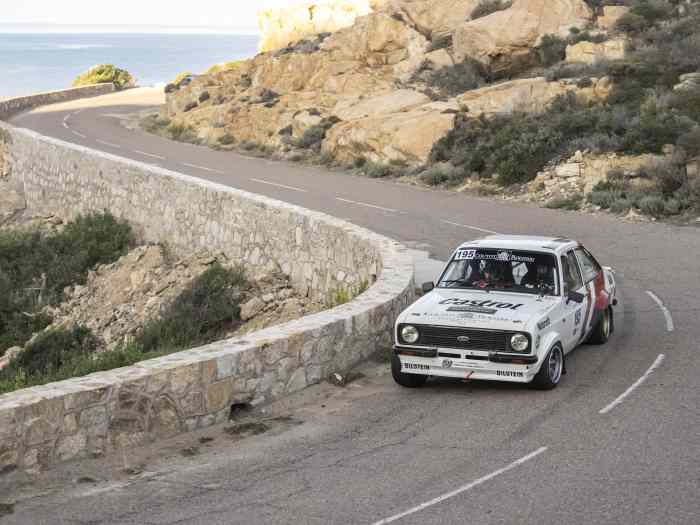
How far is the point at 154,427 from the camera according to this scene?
392 inches

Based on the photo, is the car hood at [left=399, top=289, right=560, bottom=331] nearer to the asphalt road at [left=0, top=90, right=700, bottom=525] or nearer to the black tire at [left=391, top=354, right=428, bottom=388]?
the black tire at [left=391, top=354, right=428, bottom=388]

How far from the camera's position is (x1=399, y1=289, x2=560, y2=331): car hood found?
37.0 ft

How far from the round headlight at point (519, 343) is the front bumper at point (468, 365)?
94 mm

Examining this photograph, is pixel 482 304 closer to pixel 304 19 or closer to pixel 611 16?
pixel 611 16

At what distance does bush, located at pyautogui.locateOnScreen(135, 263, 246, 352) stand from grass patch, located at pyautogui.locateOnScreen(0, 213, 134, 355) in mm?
5066

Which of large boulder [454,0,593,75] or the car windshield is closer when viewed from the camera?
the car windshield

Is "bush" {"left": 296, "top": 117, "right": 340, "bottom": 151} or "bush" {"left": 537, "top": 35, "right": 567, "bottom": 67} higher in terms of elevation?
"bush" {"left": 537, "top": 35, "right": 567, "bottom": 67}

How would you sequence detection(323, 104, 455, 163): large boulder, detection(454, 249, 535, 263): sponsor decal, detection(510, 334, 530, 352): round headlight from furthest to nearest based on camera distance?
detection(323, 104, 455, 163): large boulder → detection(454, 249, 535, 263): sponsor decal → detection(510, 334, 530, 352): round headlight

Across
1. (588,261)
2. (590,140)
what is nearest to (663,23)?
(590,140)

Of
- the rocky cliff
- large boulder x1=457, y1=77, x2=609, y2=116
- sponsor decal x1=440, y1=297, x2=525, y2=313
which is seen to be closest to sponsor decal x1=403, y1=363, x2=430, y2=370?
sponsor decal x1=440, y1=297, x2=525, y2=313

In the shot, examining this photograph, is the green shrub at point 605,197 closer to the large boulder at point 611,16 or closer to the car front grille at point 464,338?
the large boulder at point 611,16

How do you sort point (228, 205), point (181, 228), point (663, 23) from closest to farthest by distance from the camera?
point (228, 205)
point (181, 228)
point (663, 23)

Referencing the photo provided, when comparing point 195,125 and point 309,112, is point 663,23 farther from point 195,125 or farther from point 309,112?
point 195,125

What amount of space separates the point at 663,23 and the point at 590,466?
33.7 meters
